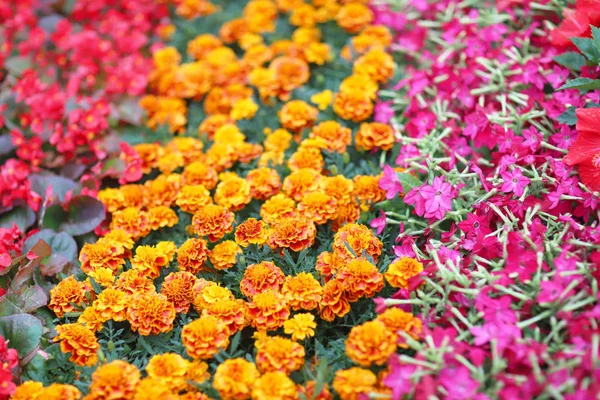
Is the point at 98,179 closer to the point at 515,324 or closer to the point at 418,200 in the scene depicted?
the point at 418,200

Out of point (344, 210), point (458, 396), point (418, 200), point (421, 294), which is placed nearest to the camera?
point (458, 396)

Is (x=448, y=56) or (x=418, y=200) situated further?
(x=448, y=56)

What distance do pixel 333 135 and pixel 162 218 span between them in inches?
26.5

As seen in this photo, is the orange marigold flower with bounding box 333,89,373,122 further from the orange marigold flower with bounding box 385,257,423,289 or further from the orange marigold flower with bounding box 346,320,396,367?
the orange marigold flower with bounding box 346,320,396,367

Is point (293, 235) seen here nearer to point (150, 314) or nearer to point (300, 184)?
point (300, 184)

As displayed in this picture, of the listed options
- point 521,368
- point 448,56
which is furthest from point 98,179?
point 521,368

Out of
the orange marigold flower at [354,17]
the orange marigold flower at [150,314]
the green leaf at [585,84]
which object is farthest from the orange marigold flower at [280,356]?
the orange marigold flower at [354,17]

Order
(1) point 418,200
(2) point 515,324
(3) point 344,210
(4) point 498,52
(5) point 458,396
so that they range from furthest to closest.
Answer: (4) point 498,52 → (3) point 344,210 → (1) point 418,200 → (2) point 515,324 → (5) point 458,396

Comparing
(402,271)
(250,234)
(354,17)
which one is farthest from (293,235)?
(354,17)

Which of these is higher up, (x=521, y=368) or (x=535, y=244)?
(x=535, y=244)

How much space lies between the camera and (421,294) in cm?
153

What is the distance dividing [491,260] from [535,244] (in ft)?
0.47

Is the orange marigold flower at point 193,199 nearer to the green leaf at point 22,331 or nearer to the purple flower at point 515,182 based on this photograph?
the green leaf at point 22,331

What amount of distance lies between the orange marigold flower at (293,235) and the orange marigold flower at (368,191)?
0.23 meters
